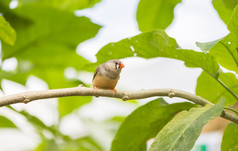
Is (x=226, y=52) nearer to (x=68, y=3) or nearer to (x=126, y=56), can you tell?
(x=126, y=56)

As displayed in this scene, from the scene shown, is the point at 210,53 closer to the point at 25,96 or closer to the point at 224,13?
the point at 224,13

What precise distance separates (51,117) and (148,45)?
1040 millimetres

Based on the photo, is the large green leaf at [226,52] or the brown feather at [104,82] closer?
the large green leaf at [226,52]

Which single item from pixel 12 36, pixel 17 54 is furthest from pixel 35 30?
pixel 12 36

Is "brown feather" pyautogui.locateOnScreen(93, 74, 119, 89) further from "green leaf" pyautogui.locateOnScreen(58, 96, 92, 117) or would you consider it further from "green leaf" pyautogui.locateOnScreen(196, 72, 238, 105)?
"green leaf" pyautogui.locateOnScreen(58, 96, 92, 117)

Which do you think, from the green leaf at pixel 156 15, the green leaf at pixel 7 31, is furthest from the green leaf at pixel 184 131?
the green leaf at pixel 156 15

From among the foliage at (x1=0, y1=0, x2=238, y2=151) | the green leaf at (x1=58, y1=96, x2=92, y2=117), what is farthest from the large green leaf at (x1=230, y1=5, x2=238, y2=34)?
the green leaf at (x1=58, y1=96, x2=92, y2=117)

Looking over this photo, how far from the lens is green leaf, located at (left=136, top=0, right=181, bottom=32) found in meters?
1.32

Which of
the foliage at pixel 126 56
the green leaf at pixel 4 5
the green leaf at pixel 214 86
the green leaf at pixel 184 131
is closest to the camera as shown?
the green leaf at pixel 184 131

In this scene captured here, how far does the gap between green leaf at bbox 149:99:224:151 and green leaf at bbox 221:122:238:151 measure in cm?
26

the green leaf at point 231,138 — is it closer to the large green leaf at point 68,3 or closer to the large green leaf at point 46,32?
the large green leaf at point 46,32

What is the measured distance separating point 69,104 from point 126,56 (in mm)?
799

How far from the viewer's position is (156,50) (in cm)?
95

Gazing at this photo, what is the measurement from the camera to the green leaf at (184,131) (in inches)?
28.6
